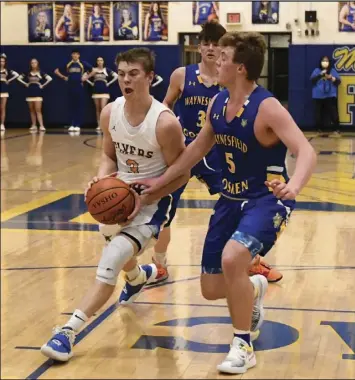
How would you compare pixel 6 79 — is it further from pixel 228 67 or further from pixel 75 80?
pixel 228 67

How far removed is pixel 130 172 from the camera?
4746 millimetres

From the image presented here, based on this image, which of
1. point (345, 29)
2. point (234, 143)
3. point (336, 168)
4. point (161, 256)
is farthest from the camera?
point (345, 29)

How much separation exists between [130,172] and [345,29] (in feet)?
48.4

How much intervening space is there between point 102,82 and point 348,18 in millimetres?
5743

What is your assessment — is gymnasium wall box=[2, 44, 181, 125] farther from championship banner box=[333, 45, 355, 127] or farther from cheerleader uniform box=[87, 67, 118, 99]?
championship banner box=[333, 45, 355, 127]

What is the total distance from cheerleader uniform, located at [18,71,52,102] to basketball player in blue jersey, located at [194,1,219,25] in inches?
149

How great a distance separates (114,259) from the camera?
441 centimetres

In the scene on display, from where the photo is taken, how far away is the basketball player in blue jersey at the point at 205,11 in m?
19.0

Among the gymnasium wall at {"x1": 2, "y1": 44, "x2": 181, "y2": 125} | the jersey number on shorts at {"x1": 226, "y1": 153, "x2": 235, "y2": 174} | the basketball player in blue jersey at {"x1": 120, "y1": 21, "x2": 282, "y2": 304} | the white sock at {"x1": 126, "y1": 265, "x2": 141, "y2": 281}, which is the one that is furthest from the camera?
the gymnasium wall at {"x1": 2, "y1": 44, "x2": 181, "y2": 125}

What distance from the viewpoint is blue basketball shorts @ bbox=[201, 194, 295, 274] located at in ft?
13.2

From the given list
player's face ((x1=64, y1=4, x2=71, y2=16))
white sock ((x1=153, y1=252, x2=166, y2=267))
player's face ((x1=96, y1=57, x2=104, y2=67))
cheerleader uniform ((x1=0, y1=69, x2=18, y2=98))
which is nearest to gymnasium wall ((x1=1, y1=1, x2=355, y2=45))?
player's face ((x1=64, y1=4, x2=71, y2=16))

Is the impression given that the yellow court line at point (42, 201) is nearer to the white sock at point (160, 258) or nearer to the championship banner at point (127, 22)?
the white sock at point (160, 258)

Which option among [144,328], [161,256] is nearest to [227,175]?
[144,328]

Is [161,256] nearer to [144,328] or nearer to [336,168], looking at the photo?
[144,328]
